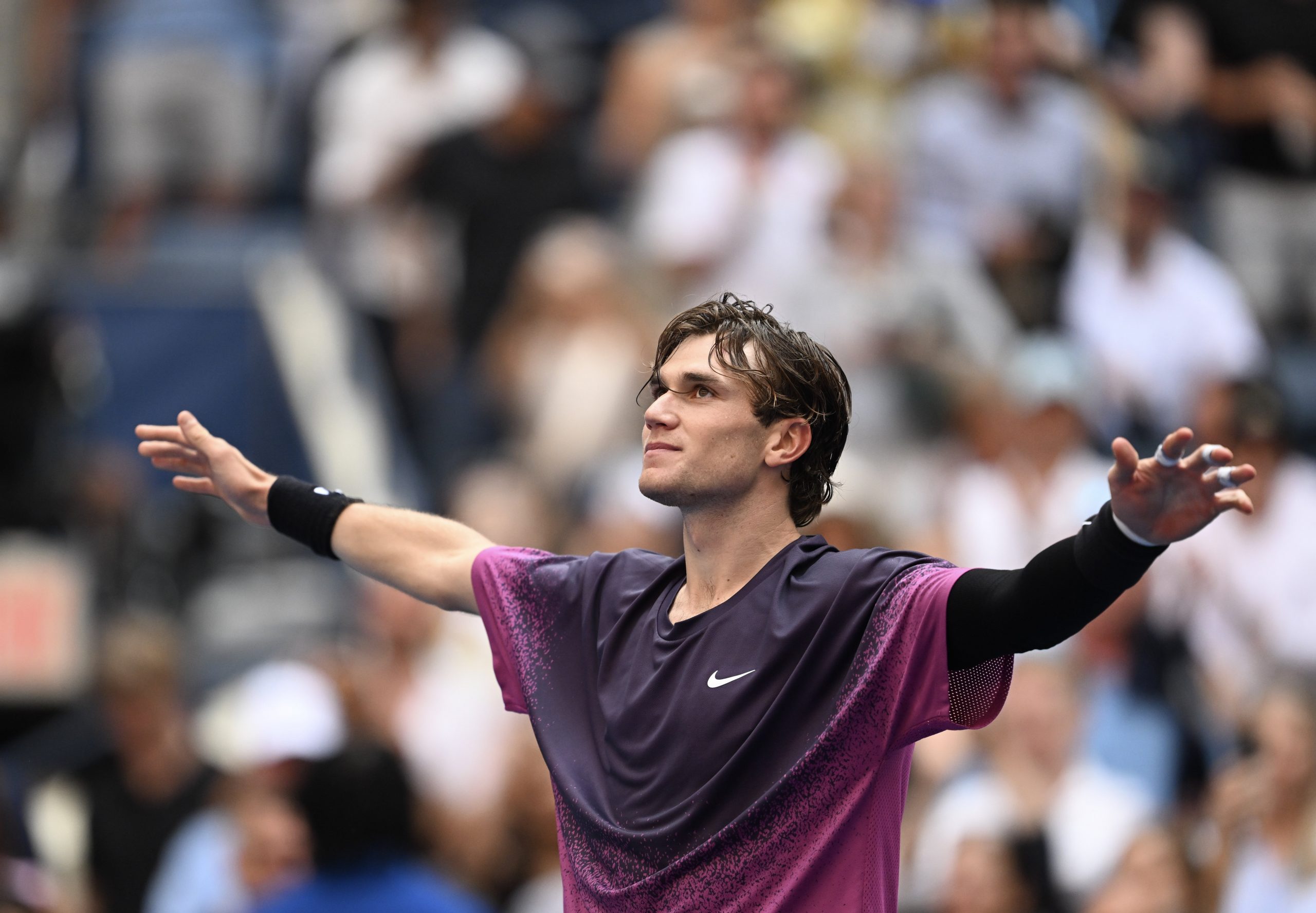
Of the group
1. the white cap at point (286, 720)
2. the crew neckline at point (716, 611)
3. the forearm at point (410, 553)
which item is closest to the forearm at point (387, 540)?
the forearm at point (410, 553)

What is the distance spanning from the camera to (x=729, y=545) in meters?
3.60

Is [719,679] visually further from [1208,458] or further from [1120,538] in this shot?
[1208,458]

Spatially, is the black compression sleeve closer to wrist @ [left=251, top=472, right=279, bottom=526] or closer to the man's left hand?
the man's left hand

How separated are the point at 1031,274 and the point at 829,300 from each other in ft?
3.33

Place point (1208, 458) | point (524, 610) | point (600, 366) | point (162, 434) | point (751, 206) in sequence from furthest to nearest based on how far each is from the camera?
1. point (751, 206)
2. point (600, 366)
3. point (162, 434)
4. point (524, 610)
5. point (1208, 458)

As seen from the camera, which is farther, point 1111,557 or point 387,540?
point 387,540

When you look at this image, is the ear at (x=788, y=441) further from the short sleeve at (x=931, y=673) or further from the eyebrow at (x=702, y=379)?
the short sleeve at (x=931, y=673)

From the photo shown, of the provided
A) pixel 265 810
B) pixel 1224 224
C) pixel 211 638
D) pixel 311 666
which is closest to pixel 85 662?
pixel 211 638

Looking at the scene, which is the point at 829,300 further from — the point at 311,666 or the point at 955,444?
the point at 311,666

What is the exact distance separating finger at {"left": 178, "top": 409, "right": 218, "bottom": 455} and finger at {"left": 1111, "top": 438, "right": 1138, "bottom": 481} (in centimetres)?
190

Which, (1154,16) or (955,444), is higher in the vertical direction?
(1154,16)

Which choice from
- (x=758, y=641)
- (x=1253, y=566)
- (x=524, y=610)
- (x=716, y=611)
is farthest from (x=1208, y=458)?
(x=1253, y=566)

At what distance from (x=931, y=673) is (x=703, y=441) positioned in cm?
62

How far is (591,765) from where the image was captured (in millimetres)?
3572
